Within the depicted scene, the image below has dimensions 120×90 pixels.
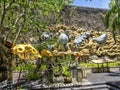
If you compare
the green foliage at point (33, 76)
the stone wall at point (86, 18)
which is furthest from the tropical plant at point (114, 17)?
the stone wall at point (86, 18)

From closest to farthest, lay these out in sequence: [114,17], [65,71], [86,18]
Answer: [65,71]
[114,17]
[86,18]

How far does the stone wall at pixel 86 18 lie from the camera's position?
99.0 feet

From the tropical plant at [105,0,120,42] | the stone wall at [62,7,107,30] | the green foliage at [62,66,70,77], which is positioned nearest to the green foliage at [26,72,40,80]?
the green foliage at [62,66,70,77]

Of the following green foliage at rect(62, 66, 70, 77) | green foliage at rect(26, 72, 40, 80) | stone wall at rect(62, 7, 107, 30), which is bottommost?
green foliage at rect(26, 72, 40, 80)

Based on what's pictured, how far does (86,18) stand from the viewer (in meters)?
31.3

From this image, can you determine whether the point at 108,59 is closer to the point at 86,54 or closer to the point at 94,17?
the point at 86,54

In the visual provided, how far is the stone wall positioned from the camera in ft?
99.0

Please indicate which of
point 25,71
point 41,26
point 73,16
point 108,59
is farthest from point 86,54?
point 41,26

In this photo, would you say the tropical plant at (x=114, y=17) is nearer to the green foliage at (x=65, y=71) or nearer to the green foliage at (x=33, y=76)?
the green foliage at (x=65, y=71)

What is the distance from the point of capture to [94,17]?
3180 cm

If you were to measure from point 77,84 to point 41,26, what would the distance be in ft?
12.4

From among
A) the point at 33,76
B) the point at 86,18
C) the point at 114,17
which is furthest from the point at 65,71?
the point at 86,18

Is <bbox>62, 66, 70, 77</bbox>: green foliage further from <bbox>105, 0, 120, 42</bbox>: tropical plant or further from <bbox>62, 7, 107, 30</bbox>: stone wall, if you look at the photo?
<bbox>62, 7, 107, 30</bbox>: stone wall

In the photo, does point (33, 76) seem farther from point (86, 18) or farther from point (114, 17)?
point (86, 18)
